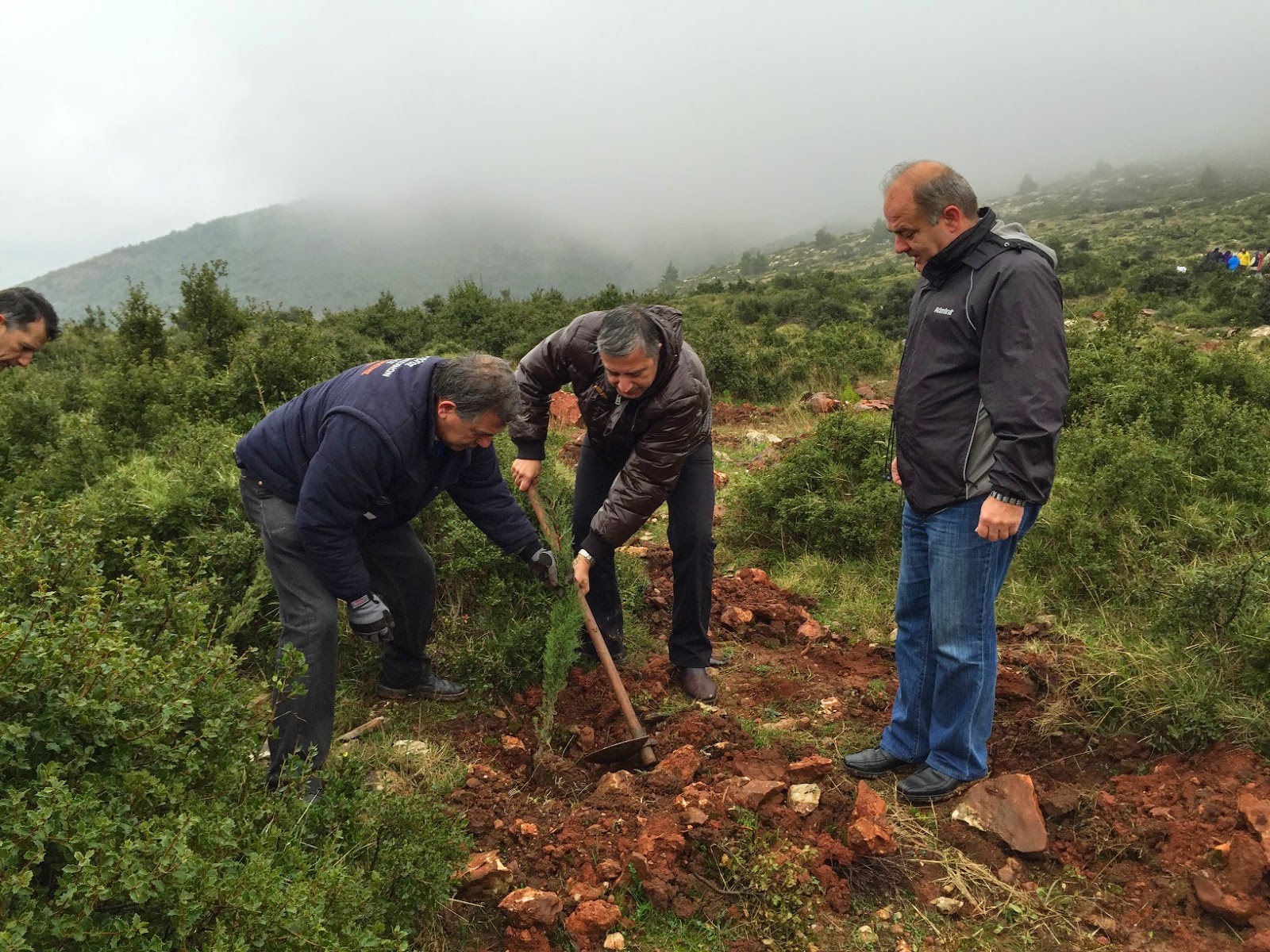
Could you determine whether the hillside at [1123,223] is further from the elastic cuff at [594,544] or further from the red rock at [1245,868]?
the red rock at [1245,868]

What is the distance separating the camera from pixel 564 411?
9.84 metres

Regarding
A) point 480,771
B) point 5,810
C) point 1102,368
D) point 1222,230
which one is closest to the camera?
point 5,810

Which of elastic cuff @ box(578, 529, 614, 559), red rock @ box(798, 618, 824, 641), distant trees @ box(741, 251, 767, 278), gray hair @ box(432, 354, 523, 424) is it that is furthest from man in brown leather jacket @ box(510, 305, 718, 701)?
distant trees @ box(741, 251, 767, 278)

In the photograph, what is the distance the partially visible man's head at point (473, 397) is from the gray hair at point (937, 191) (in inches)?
57.9

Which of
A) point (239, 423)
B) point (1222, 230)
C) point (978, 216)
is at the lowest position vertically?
point (1222, 230)

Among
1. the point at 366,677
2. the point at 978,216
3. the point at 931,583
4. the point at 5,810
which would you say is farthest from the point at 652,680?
the point at 5,810

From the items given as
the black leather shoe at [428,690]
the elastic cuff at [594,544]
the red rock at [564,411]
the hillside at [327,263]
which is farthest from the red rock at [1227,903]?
the hillside at [327,263]

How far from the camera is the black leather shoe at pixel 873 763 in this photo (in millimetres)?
3172

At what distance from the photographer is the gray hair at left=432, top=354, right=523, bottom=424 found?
9.11 feet

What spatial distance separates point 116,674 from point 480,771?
1.69 m

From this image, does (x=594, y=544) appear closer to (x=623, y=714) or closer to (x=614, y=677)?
(x=614, y=677)

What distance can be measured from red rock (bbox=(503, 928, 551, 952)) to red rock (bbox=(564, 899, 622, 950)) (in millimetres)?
79

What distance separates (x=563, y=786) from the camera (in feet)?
10.6

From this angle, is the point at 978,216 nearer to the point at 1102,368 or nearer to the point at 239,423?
the point at 1102,368
